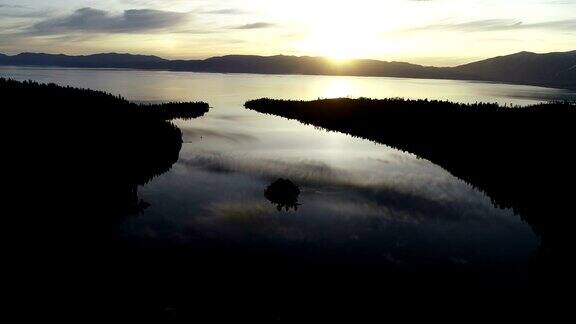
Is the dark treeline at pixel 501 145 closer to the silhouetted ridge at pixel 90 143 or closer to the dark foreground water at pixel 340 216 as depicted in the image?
the dark foreground water at pixel 340 216

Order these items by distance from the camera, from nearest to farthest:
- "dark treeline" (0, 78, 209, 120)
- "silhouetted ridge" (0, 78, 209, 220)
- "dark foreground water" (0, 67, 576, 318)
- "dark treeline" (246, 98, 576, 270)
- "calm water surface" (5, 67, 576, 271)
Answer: "dark foreground water" (0, 67, 576, 318) → "calm water surface" (5, 67, 576, 271) → "dark treeline" (246, 98, 576, 270) → "silhouetted ridge" (0, 78, 209, 220) → "dark treeline" (0, 78, 209, 120)

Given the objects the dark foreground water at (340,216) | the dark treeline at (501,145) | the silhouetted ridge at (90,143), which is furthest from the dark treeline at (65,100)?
the dark treeline at (501,145)

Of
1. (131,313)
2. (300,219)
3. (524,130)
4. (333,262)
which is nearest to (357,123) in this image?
(524,130)

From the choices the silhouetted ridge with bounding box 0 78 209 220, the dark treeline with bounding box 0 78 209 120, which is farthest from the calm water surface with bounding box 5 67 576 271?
the dark treeline with bounding box 0 78 209 120

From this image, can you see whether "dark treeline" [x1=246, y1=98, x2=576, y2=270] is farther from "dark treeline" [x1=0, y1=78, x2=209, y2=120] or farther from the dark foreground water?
"dark treeline" [x1=0, y1=78, x2=209, y2=120]

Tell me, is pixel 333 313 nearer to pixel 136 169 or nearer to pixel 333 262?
pixel 333 262

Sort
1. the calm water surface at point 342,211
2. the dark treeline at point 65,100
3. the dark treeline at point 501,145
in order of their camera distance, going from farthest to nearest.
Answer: the dark treeline at point 65,100 < the dark treeline at point 501,145 < the calm water surface at point 342,211

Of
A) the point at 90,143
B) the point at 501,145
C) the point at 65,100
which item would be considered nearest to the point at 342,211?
the point at 90,143

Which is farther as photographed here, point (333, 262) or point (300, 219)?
point (300, 219)
